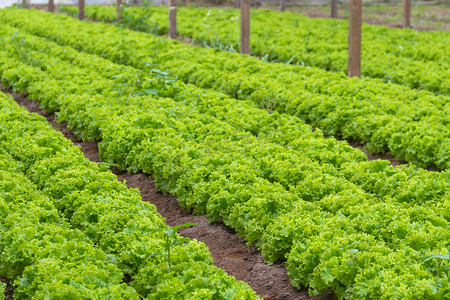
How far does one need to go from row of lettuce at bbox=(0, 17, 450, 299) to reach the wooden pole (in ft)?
13.2

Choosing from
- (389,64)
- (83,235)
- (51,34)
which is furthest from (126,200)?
(51,34)

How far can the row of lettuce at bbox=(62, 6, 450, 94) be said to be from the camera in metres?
15.1

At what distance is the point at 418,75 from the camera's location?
47.5 feet

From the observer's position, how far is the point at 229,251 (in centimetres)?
767

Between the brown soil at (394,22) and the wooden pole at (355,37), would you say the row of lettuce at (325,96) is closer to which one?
the wooden pole at (355,37)

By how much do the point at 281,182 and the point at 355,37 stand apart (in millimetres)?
7419

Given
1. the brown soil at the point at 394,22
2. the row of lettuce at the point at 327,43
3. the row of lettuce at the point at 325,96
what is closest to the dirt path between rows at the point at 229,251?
the row of lettuce at the point at 325,96

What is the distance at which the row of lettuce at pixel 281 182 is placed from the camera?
6168 millimetres

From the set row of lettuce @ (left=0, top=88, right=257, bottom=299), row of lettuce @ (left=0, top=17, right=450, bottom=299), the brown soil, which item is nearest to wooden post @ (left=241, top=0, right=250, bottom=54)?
row of lettuce @ (left=0, top=17, right=450, bottom=299)

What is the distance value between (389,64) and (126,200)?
10615 mm

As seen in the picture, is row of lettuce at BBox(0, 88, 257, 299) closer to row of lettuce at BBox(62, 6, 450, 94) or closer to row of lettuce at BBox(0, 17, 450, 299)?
row of lettuce at BBox(0, 17, 450, 299)

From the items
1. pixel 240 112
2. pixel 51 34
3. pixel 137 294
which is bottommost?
pixel 137 294

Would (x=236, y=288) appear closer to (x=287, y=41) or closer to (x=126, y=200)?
(x=126, y=200)

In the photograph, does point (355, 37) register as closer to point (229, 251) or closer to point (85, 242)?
point (229, 251)
